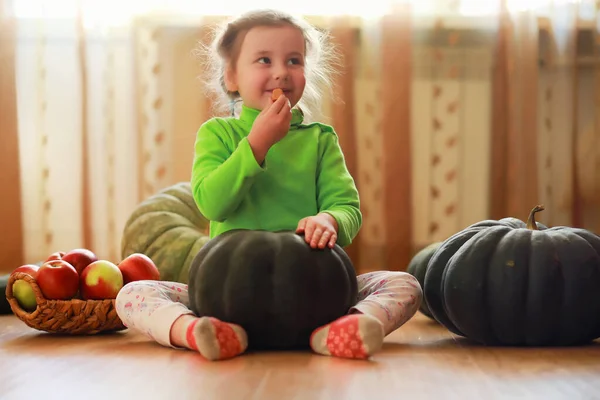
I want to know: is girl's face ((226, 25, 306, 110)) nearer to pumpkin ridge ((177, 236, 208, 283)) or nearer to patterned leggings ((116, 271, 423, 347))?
patterned leggings ((116, 271, 423, 347))

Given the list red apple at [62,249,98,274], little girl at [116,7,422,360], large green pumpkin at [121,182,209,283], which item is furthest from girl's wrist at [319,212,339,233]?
large green pumpkin at [121,182,209,283]

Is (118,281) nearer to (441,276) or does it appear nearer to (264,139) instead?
(264,139)

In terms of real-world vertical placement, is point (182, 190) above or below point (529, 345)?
above

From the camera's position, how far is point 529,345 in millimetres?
1439

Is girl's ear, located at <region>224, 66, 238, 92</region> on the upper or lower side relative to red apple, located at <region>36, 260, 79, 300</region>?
upper

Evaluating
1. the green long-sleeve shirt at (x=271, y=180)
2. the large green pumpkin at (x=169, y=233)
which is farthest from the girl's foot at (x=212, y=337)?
the large green pumpkin at (x=169, y=233)

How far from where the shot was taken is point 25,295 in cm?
164

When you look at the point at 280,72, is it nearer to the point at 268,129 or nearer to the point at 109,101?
the point at 268,129

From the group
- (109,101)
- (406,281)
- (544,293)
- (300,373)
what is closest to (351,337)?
(300,373)

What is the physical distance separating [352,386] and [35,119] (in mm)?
2377

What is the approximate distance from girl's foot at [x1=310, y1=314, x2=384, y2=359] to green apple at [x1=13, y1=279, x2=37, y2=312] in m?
0.67

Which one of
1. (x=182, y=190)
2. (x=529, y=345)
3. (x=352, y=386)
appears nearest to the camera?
(x=352, y=386)

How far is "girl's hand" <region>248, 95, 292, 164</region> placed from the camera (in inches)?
57.6

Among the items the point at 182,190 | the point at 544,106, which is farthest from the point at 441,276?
the point at 544,106
